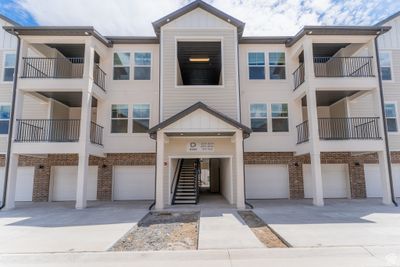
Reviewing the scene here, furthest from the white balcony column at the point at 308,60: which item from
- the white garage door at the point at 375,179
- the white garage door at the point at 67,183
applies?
the white garage door at the point at 67,183

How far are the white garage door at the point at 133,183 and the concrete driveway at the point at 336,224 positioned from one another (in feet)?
21.1

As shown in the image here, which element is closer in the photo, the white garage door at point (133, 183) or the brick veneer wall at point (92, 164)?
the brick veneer wall at point (92, 164)

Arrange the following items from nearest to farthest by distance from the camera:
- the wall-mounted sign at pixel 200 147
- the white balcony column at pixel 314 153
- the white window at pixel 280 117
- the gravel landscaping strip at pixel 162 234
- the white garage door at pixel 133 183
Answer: the gravel landscaping strip at pixel 162 234 → the white balcony column at pixel 314 153 → the wall-mounted sign at pixel 200 147 → the white window at pixel 280 117 → the white garage door at pixel 133 183

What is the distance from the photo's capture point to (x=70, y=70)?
14984 millimetres

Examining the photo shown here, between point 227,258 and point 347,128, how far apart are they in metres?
12.1

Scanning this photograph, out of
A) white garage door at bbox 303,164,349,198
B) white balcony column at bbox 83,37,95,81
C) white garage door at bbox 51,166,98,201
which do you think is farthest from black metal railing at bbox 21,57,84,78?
white garage door at bbox 303,164,349,198

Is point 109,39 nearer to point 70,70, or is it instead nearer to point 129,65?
point 129,65

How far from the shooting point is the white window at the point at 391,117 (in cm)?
1471

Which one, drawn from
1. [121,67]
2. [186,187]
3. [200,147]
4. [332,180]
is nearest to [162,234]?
[200,147]

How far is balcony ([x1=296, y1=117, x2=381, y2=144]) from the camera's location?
13242mm

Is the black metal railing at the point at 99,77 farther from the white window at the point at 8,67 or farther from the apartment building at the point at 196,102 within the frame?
the white window at the point at 8,67

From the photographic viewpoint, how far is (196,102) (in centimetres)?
1335

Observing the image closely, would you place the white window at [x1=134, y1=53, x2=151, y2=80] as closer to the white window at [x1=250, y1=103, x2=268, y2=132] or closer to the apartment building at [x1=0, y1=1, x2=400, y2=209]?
the apartment building at [x1=0, y1=1, x2=400, y2=209]

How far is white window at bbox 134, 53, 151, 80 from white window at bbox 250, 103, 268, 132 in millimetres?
6348
